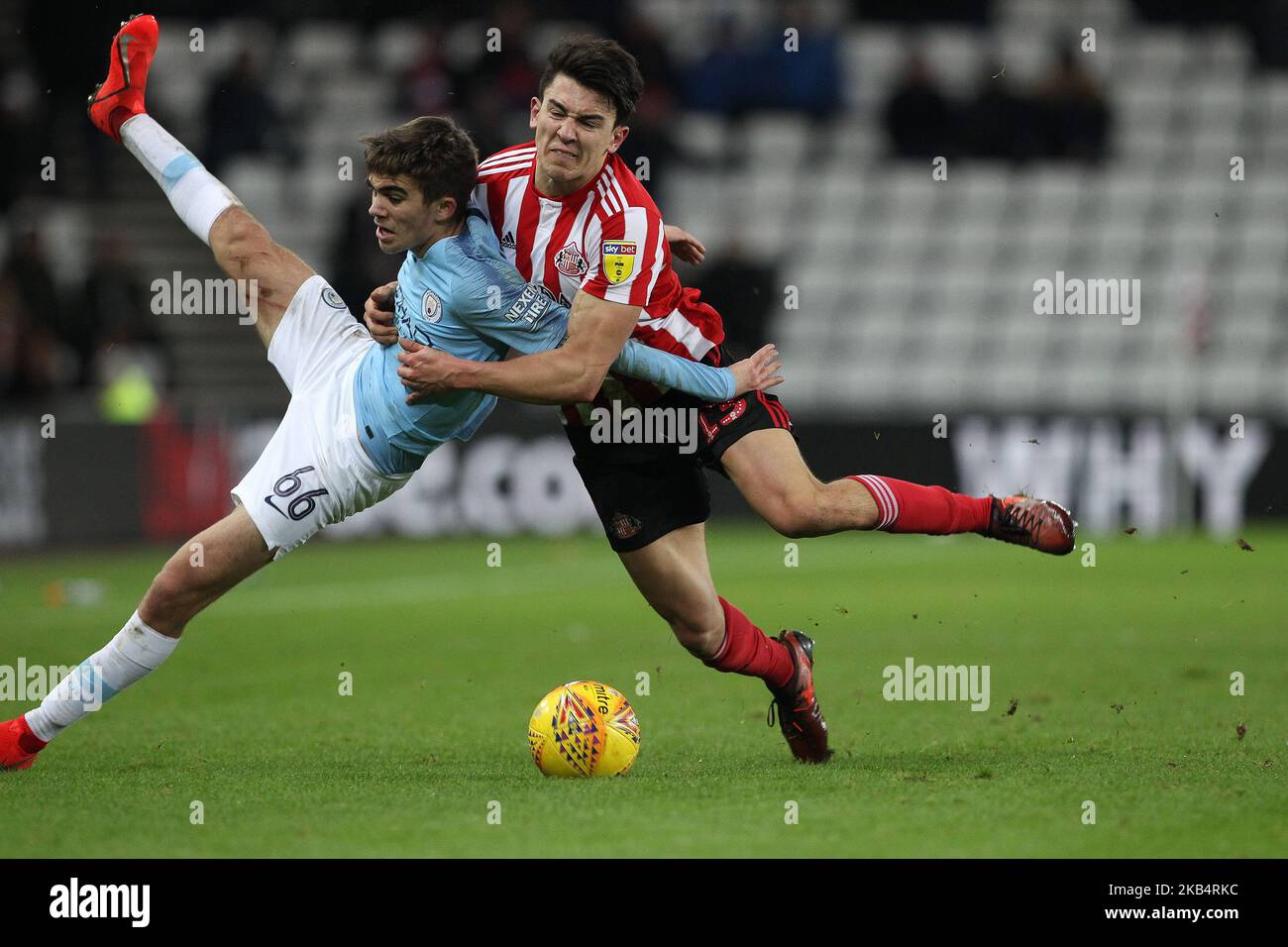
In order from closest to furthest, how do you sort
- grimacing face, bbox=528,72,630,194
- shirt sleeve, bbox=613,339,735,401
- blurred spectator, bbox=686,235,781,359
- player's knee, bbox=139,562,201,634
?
grimacing face, bbox=528,72,630,194 < player's knee, bbox=139,562,201,634 < shirt sleeve, bbox=613,339,735,401 < blurred spectator, bbox=686,235,781,359

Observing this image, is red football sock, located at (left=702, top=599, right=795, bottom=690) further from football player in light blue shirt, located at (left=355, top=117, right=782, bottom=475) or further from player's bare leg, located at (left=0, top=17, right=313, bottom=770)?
player's bare leg, located at (left=0, top=17, right=313, bottom=770)

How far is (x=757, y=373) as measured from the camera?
626 centimetres

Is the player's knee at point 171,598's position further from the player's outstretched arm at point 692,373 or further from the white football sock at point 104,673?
the player's outstretched arm at point 692,373

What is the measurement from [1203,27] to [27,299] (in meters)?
14.5

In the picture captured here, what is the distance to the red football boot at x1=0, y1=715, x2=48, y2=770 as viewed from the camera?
6102mm

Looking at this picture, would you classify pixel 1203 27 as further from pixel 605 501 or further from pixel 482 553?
pixel 605 501

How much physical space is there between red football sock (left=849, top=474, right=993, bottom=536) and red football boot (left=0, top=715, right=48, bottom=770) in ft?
10.1

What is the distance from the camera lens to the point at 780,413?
6.40 m

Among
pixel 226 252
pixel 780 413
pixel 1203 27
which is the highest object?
pixel 1203 27

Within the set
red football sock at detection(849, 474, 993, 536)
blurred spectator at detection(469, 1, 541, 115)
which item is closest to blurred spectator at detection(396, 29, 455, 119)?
blurred spectator at detection(469, 1, 541, 115)

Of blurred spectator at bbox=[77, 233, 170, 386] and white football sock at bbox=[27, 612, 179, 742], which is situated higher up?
blurred spectator at bbox=[77, 233, 170, 386]

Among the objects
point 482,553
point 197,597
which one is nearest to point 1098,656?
point 197,597

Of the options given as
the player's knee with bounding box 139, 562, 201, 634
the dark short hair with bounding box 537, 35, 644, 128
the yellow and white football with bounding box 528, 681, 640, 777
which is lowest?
the yellow and white football with bounding box 528, 681, 640, 777

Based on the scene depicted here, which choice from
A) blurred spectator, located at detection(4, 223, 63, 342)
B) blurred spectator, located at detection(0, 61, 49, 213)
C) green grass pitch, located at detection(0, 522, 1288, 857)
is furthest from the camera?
blurred spectator, located at detection(0, 61, 49, 213)
